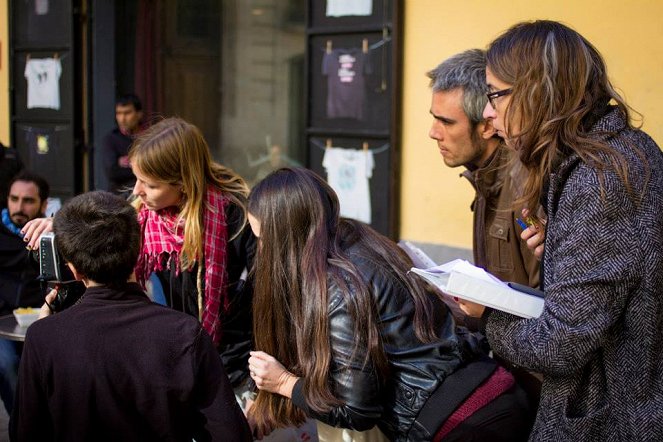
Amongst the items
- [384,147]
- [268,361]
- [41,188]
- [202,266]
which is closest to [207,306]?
[202,266]

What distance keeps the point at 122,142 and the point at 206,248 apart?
13.6 ft

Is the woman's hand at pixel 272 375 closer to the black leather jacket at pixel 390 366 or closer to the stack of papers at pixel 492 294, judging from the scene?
the black leather jacket at pixel 390 366

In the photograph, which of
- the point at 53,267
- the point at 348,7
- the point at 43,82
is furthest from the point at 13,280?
the point at 43,82

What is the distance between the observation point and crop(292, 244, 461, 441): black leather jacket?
2605 millimetres

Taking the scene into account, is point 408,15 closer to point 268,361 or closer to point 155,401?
point 268,361

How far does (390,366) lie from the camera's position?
8.80ft

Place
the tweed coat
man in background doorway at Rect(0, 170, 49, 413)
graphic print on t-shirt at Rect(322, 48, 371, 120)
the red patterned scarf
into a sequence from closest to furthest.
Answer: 1. the tweed coat
2. the red patterned scarf
3. man in background doorway at Rect(0, 170, 49, 413)
4. graphic print on t-shirt at Rect(322, 48, 371, 120)

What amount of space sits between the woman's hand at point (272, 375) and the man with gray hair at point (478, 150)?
866 millimetres

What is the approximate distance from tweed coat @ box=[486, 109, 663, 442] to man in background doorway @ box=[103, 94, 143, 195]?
5767 millimetres

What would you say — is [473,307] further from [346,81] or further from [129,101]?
[129,101]

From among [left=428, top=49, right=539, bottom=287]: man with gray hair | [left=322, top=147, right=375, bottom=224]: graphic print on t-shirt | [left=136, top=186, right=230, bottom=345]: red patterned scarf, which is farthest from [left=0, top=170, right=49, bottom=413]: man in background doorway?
[left=322, top=147, right=375, bottom=224]: graphic print on t-shirt

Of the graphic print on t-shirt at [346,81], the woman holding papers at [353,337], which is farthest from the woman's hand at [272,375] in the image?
the graphic print on t-shirt at [346,81]

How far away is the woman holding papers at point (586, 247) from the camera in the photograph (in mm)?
2016

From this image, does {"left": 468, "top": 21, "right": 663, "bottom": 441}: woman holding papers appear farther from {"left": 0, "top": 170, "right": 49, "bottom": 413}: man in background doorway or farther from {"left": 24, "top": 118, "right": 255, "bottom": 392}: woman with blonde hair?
{"left": 0, "top": 170, "right": 49, "bottom": 413}: man in background doorway
